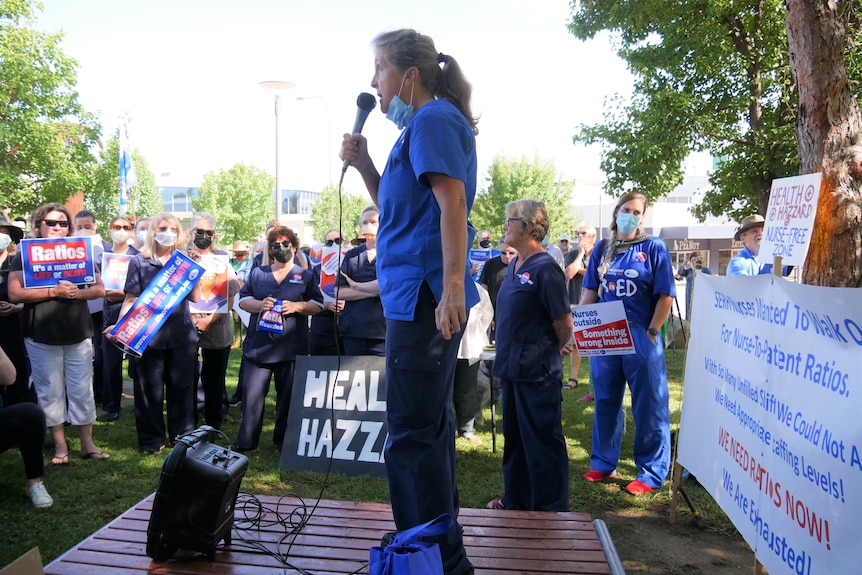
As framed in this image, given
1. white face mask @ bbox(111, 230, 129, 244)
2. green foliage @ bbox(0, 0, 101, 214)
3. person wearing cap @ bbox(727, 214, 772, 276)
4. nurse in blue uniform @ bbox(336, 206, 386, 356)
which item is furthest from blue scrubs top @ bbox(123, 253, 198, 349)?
green foliage @ bbox(0, 0, 101, 214)

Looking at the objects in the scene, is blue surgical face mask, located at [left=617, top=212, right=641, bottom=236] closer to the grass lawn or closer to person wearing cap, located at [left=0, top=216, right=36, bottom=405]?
the grass lawn

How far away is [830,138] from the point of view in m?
4.77

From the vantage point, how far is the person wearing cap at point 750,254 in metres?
6.21

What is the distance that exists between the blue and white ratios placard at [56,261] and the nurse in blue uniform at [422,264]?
13.0 ft

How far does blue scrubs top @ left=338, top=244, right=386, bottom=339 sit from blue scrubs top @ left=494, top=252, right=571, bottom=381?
1953 mm

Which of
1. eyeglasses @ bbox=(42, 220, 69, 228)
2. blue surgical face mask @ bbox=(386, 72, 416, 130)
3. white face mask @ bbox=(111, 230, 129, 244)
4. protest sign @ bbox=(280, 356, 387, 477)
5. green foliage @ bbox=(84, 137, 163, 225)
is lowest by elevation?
protest sign @ bbox=(280, 356, 387, 477)

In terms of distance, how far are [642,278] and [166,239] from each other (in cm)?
411

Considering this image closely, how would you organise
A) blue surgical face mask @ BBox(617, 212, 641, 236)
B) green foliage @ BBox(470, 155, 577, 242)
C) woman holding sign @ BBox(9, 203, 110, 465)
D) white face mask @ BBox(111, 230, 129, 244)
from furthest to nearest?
green foliage @ BBox(470, 155, 577, 242) → white face mask @ BBox(111, 230, 129, 244) → woman holding sign @ BBox(9, 203, 110, 465) → blue surgical face mask @ BBox(617, 212, 641, 236)

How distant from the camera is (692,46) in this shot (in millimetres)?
13742

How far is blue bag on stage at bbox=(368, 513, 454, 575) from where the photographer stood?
217 cm

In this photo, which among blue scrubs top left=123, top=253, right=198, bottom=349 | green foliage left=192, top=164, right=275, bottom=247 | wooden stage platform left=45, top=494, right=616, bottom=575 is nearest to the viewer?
wooden stage platform left=45, top=494, right=616, bottom=575

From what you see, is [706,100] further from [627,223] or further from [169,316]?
[169,316]

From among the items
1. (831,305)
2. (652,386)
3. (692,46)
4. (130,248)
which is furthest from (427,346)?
(692,46)

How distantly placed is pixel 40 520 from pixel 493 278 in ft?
18.4
